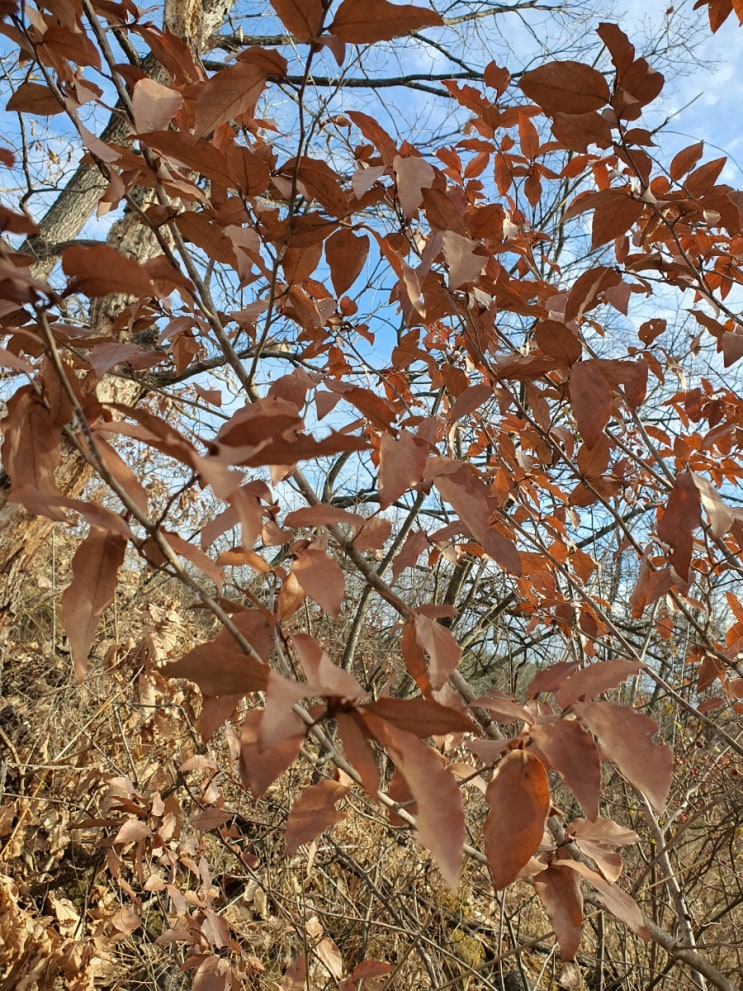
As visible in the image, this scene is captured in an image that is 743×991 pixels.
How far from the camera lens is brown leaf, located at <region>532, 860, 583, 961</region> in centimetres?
58

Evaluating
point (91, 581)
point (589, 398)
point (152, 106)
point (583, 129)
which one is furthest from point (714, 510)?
point (152, 106)

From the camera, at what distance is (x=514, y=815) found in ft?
1.62

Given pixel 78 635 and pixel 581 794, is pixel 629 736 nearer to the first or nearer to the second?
pixel 581 794

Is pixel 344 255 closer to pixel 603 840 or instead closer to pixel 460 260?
pixel 460 260

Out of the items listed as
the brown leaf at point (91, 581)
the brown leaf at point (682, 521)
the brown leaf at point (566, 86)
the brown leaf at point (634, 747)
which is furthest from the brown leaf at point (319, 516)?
the brown leaf at point (566, 86)

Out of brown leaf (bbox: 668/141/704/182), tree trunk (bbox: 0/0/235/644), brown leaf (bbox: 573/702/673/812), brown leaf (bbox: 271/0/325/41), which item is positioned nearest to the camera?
brown leaf (bbox: 573/702/673/812)

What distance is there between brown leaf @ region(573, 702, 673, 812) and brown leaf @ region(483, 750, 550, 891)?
62 millimetres

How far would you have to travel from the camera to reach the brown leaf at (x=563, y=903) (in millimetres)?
580

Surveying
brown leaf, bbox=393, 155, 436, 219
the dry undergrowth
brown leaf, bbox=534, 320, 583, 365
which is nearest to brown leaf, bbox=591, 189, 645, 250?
brown leaf, bbox=534, 320, 583, 365

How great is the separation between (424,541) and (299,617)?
2.67 metres

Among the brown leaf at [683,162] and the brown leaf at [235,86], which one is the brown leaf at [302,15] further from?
the brown leaf at [683,162]

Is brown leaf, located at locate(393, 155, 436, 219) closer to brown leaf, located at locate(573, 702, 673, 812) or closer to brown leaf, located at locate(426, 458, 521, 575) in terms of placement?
brown leaf, located at locate(426, 458, 521, 575)

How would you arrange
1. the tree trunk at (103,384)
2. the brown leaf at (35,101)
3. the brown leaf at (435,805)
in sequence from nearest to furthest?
the brown leaf at (435,805)
the brown leaf at (35,101)
the tree trunk at (103,384)

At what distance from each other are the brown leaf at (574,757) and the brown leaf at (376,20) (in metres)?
0.58
